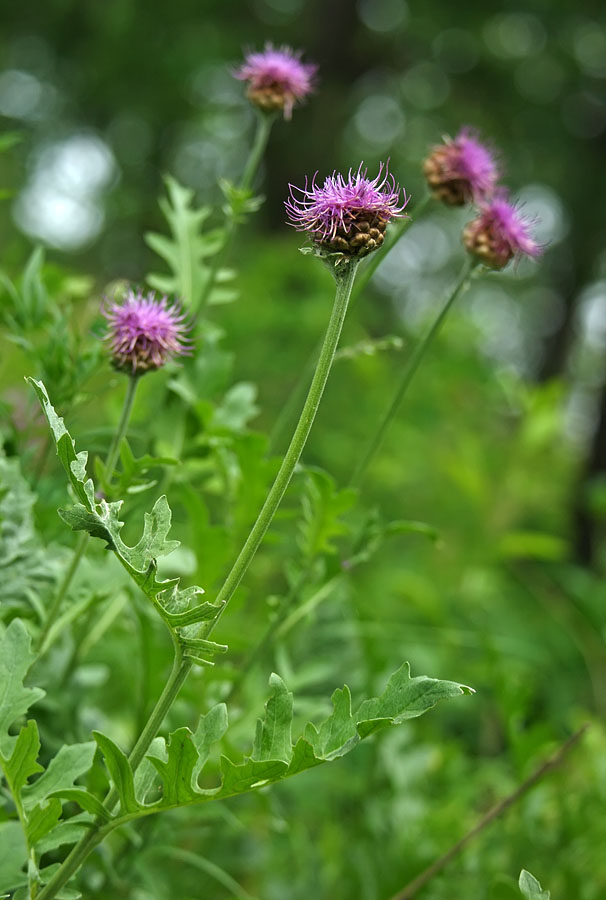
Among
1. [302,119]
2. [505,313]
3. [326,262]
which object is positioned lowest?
[505,313]

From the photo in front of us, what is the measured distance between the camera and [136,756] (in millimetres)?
544

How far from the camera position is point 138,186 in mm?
7570

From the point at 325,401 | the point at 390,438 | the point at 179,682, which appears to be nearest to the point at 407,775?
the point at 179,682

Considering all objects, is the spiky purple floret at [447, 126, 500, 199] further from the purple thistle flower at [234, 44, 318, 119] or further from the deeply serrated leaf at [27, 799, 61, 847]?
the deeply serrated leaf at [27, 799, 61, 847]

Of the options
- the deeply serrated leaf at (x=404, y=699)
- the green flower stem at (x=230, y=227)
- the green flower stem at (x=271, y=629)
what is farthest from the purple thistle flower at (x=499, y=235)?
the deeply serrated leaf at (x=404, y=699)

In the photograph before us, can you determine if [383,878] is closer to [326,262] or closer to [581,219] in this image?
[326,262]

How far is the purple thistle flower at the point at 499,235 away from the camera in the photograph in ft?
2.63

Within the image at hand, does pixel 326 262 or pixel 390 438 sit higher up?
pixel 326 262

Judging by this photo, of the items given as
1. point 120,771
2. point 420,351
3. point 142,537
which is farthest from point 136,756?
point 420,351

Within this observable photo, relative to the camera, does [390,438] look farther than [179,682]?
Yes

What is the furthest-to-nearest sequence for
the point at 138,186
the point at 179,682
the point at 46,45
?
the point at 138,186, the point at 46,45, the point at 179,682

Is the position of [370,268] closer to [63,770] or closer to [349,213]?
[349,213]

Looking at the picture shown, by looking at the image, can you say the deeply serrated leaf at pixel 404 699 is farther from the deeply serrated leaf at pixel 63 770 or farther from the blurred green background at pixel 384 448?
the blurred green background at pixel 384 448

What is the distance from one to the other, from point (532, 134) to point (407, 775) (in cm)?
563
